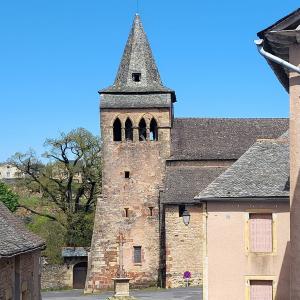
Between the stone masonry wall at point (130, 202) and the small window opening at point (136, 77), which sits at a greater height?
the small window opening at point (136, 77)

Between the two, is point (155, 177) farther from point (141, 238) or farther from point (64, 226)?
point (64, 226)

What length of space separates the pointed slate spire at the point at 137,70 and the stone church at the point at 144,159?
59 millimetres

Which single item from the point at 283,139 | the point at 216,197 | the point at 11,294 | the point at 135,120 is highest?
the point at 135,120

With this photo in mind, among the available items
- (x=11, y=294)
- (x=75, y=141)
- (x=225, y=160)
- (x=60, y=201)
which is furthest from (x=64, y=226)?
(x=11, y=294)

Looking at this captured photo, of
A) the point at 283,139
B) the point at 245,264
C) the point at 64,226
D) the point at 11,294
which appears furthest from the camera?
the point at 64,226

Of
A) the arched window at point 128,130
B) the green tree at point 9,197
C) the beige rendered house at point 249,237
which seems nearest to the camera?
the beige rendered house at point 249,237

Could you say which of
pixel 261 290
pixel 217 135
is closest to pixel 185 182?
pixel 217 135

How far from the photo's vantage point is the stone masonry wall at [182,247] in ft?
131

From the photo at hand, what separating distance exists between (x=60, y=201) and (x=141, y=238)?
14555mm

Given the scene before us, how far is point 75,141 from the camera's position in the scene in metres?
54.2

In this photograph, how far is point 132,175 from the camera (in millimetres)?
42969

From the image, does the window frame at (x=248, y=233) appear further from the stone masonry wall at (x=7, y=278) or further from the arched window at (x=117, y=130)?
the arched window at (x=117, y=130)

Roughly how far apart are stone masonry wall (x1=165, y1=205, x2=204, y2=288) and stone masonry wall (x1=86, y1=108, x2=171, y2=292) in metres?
2.15

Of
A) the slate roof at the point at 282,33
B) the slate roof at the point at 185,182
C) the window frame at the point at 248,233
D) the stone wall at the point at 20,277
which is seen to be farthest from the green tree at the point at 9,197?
the slate roof at the point at 282,33
